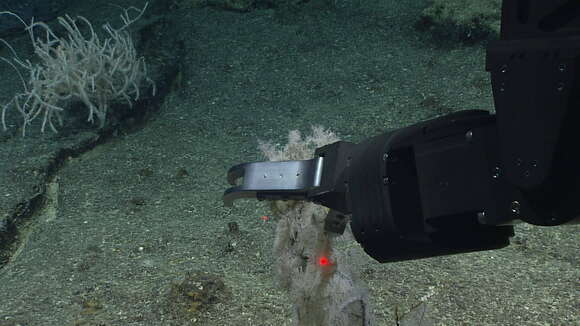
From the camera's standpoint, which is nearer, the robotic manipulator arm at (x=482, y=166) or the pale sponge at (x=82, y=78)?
the robotic manipulator arm at (x=482, y=166)

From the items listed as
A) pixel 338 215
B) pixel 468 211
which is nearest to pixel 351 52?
pixel 338 215

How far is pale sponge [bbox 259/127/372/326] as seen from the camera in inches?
82.6

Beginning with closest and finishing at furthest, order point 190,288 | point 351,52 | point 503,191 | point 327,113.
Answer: point 503,191
point 190,288
point 327,113
point 351,52

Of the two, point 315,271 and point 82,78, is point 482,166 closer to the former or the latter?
point 315,271

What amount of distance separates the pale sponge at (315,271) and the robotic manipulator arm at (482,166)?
15.9 inches

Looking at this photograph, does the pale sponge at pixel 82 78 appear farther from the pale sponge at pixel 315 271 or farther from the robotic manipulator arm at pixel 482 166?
the robotic manipulator arm at pixel 482 166

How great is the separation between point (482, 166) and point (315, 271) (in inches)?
39.4

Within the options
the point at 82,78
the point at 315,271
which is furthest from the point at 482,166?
the point at 82,78

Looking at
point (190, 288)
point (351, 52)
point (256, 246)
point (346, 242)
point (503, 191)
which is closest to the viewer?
point (503, 191)

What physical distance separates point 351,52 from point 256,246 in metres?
2.93

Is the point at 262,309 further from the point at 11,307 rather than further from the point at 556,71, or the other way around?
the point at 556,71

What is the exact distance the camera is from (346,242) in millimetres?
2682

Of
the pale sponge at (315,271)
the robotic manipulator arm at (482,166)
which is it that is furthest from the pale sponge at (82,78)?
the robotic manipulator arm at (482,166)

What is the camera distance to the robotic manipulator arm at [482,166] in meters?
1.17
